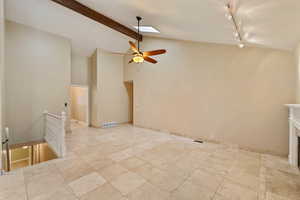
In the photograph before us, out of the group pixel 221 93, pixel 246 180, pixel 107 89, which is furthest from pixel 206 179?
pixel 107 89

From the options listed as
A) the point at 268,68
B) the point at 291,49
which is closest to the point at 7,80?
the point at 268,68

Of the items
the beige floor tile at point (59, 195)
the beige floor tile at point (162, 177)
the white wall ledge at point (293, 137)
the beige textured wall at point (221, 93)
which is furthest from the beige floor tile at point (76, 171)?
the white wall ledge at point (293, 137)

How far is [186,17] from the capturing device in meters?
2.78

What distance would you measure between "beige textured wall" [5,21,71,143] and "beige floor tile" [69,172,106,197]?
324cm

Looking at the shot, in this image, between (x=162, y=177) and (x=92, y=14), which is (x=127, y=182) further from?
(x=92, y=14)

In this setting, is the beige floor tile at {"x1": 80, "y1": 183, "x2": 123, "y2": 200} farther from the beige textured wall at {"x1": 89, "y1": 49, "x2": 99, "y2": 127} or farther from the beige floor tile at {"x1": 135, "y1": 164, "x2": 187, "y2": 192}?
the beige textured wall at {"x1": 89, "y1": 49, "x2": 99, "y2": 127}

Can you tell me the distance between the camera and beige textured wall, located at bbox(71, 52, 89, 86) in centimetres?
589

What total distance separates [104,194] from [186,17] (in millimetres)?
3530

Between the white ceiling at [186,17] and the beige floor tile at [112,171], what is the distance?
3.26m

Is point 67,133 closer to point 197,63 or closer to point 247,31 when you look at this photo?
point 197,63

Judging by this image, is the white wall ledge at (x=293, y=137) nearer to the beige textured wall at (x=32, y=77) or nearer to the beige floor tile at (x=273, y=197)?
the beige floor tile at (x=273, y=197)

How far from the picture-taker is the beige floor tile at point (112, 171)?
2416 mm

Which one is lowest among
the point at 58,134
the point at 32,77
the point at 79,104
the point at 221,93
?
the point at 58,134

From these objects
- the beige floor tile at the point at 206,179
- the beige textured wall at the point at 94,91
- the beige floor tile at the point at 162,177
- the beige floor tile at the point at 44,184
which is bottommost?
the beige floor tile at the point at 206,179
